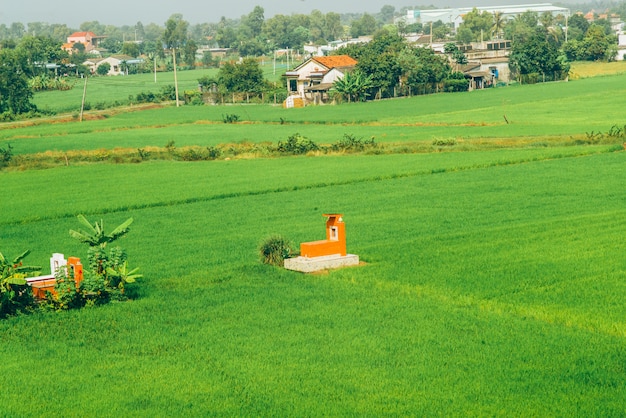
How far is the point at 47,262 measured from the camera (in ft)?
75.5

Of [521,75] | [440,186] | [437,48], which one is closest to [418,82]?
[521,75]

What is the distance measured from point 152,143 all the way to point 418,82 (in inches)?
1558

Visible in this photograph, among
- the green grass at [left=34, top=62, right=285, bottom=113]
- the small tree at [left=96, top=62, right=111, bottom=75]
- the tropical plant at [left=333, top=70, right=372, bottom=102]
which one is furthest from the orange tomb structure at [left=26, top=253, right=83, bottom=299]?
the small tree at [left=96, top=62, right=111, bottom=75]

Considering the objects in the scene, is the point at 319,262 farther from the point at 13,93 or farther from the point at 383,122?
the point at 13,93

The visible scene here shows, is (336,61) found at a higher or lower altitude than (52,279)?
higher

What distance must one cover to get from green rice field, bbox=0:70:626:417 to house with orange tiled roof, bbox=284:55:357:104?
163 ft

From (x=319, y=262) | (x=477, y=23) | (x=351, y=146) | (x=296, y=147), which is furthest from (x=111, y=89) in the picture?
(x=319, y=262)

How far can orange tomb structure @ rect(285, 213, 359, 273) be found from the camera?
21.4m

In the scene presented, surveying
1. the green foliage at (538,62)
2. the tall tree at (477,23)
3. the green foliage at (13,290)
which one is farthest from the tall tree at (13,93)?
the tall tree at (477,23)

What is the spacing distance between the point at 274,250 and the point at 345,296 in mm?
3661

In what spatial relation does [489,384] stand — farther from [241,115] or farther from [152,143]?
[241,115]

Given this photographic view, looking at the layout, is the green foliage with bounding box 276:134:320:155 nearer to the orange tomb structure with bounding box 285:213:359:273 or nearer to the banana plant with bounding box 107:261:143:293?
the orange tomb structure with bounding box 285:213:359:273

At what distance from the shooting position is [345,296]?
741 inches

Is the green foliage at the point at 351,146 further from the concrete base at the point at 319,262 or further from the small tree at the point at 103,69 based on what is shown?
the small tree at the point at 103,69
